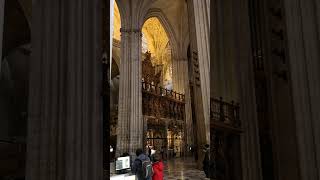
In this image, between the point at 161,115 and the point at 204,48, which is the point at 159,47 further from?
the point at 204,48

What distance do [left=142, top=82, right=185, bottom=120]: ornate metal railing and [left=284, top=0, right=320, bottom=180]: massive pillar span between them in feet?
40.7

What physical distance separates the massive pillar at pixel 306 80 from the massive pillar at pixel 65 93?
1424mm

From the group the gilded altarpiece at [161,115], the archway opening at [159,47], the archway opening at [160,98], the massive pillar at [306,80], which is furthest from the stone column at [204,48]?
the archway opening at [159,47]

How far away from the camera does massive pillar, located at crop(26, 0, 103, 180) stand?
7.29 ft

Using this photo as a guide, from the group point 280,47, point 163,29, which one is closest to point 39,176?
point 280,47

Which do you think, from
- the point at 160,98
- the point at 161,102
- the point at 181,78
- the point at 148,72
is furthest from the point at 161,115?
the point at 181,78

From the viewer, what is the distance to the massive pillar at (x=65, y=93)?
2223 millimetres

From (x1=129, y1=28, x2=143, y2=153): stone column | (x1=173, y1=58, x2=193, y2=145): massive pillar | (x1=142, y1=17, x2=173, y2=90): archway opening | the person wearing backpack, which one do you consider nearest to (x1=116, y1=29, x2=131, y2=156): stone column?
(x1=129, y1=28, x2=143, y2=153): stone column

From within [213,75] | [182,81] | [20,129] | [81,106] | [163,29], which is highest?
[163,29]

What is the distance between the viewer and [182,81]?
57.5 feet

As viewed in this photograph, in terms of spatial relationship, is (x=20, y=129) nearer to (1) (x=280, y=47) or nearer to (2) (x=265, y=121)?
(2) (x=265, y=121)

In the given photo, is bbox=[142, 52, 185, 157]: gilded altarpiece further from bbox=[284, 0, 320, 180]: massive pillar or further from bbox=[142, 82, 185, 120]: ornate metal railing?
bbox=[284, 0, 320, 180]: massive pillar

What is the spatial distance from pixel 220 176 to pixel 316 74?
141 centimetres

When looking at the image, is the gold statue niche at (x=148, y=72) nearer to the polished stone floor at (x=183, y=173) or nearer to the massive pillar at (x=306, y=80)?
the polished stone floor at (x=183, y=173)
